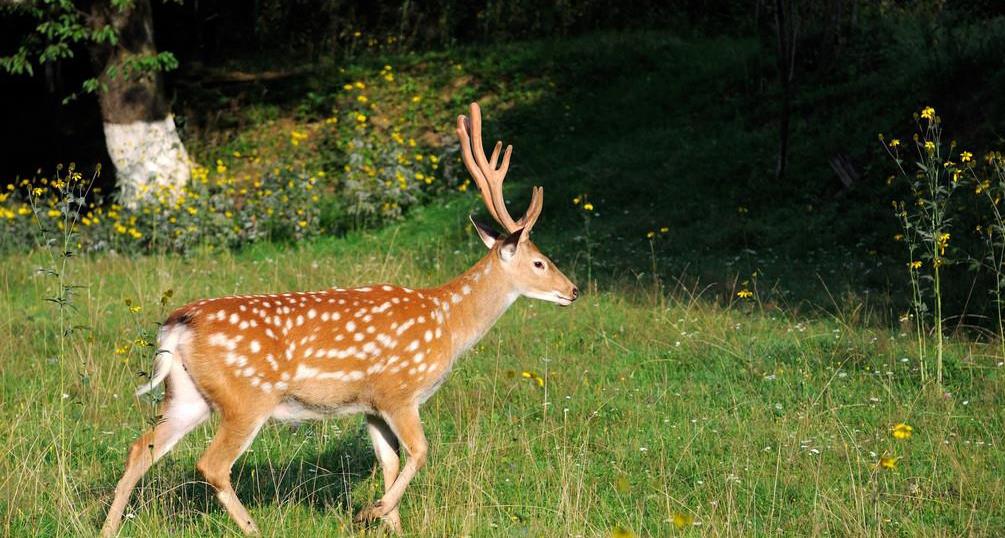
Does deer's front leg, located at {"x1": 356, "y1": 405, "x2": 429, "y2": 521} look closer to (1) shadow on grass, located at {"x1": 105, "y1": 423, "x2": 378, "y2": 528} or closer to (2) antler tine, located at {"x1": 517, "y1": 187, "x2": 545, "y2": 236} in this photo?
(1) shadow on grass, located at {"x1": 105, "y1": 423, "x2": 378, "y2": 528}

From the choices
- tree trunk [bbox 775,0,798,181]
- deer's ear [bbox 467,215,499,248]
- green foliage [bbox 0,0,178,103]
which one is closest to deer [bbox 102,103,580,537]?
deer's ear [bbox 467,215,499,248]

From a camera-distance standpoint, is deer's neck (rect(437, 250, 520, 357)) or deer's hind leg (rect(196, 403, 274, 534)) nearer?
deer's hind leg (rect(196, 403, 274, 534))

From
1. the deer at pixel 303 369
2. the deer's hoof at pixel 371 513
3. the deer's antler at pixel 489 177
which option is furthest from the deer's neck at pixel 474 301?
the deer's hoof at pixel 371 513

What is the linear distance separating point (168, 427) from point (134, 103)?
10.5 m

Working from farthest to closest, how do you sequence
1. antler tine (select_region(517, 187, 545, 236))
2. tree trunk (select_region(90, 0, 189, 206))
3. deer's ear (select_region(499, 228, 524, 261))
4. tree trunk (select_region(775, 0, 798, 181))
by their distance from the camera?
tree trunk (select_region(90, 0, 189, 206)) < tree trunk (select_region(775, 0, 798, 181)) < antler tine (select_region(517, 187, 545, 236)) < deer's ear (select_region(499, 228, 524, 261))

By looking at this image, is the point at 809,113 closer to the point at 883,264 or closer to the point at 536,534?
the point at 883,264

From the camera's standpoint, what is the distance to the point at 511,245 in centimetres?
600

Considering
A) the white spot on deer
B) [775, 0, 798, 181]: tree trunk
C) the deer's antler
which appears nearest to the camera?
the white spot on deer

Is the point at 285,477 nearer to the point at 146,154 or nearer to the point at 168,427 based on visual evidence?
the point at 168,427

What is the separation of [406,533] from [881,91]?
11.3 metres

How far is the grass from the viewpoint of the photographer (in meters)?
5.15

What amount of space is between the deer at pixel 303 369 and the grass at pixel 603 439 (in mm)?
183

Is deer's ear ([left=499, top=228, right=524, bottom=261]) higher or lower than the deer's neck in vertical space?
higher

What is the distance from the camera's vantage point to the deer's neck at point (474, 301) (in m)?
5.75
